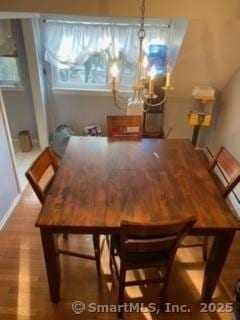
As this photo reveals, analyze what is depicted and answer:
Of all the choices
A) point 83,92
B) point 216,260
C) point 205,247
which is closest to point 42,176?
point 216,260

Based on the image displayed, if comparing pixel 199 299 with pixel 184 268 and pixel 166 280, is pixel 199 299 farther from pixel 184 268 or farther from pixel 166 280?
pixel 166 280

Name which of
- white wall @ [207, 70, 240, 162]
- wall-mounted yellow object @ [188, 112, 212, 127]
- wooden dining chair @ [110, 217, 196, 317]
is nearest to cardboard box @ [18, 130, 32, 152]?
wall-mounted yellow object @ [188, 112, 212, 127]

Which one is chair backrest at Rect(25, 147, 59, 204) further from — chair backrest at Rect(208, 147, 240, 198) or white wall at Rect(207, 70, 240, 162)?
white wall at Rect(207, 70, 240, 162)

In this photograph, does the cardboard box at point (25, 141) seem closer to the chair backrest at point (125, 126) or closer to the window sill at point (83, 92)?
the window sill at point (83, 92)

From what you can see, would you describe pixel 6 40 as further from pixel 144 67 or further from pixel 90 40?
pixel 144 67

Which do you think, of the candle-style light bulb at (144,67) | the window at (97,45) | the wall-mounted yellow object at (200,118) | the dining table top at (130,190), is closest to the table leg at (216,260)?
the dining table top at (130,190)

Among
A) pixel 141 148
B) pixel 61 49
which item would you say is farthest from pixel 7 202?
pixel 61 49

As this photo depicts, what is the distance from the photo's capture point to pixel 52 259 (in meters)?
1.62

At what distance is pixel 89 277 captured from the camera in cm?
203

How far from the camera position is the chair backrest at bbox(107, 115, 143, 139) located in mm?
2533

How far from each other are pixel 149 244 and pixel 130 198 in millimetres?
347

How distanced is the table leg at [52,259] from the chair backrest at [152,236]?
44 cm

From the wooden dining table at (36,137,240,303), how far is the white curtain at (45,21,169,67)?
1949 mm

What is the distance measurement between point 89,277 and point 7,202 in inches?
47.7
